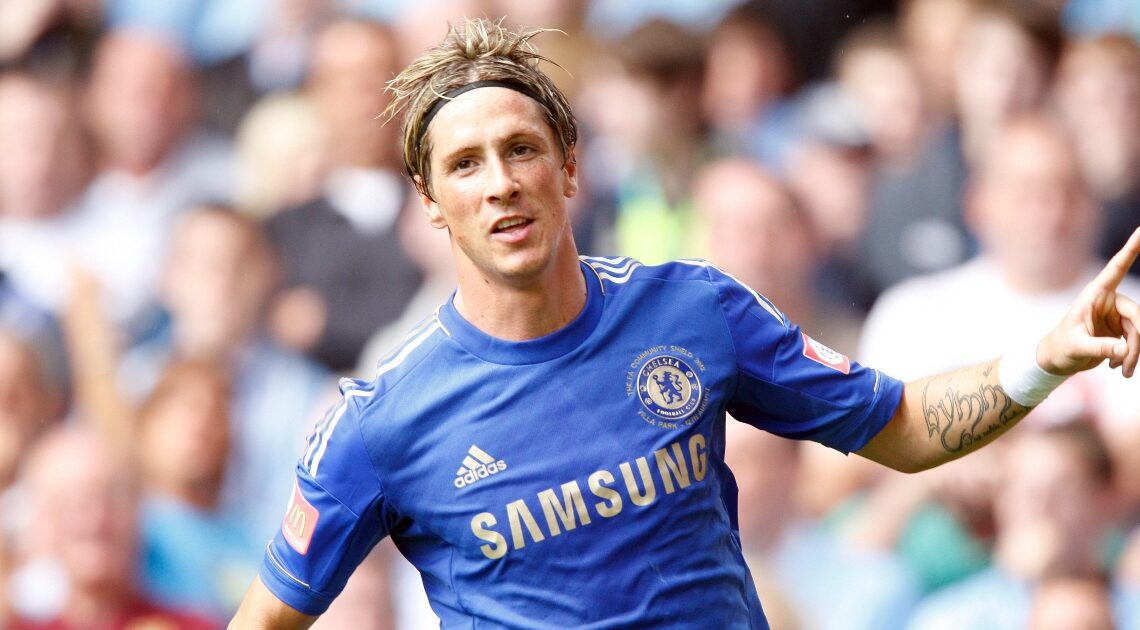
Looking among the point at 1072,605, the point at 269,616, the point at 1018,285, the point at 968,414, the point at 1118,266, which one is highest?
the point at 1118,266

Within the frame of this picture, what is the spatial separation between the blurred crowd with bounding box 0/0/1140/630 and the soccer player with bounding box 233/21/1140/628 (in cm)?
248

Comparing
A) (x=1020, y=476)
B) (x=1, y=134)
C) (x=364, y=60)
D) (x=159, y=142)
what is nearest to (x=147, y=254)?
(x=159, y=142)

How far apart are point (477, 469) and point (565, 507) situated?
19 cm

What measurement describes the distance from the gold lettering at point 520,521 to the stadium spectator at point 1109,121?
3.17 meters

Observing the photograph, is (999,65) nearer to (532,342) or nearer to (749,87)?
(749,87)

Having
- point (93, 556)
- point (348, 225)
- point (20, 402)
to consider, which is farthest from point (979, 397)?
point (20, 402)

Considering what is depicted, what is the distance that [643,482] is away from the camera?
2.60 meters

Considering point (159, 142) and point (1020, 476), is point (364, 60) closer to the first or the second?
point (159, 142)

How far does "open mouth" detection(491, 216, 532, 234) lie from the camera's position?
2.57 metres

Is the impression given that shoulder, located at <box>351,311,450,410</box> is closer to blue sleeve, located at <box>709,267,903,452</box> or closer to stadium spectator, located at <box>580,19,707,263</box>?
blue sleeve, located at <box>709,267,903,452</box>

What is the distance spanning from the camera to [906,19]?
5.20 m

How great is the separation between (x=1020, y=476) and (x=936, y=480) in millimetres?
303

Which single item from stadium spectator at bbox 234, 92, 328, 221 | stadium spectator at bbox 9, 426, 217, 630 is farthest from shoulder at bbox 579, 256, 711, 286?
stadium spectator at bbox 9, 426, 217, 630

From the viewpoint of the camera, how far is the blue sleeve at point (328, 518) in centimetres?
263
